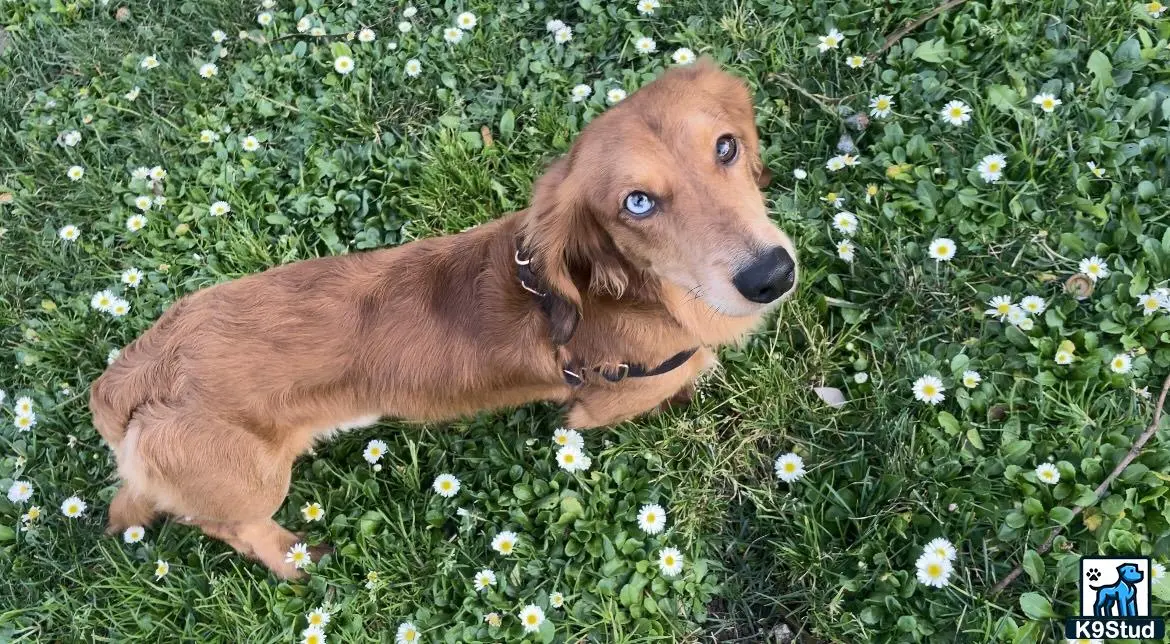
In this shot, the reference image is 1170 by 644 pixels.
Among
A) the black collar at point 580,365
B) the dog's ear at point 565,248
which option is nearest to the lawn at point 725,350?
the black collar at point 580,365

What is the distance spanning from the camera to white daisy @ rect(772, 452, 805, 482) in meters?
3.04

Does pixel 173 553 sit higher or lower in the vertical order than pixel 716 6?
lower

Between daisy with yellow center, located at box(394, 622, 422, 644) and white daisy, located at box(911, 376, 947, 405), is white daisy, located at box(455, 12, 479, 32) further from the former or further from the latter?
daisy with yellow center, located at box(394, 622, 422, 644)

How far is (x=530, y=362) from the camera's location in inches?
107

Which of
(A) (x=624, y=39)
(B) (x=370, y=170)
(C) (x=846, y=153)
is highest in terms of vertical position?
(A) (x=624, y=39)

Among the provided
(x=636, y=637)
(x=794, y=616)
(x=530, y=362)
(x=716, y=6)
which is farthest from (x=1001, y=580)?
(x=716, y=6)

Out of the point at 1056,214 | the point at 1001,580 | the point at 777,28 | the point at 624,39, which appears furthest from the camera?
the point at 624,39

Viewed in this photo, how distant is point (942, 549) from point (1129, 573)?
590mm

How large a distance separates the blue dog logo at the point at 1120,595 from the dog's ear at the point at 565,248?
1966mm

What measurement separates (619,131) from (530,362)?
0.92 m

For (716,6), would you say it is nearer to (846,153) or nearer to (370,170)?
(846,153)

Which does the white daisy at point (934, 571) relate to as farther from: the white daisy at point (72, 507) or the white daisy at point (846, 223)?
the white daisy at point (72, 507)

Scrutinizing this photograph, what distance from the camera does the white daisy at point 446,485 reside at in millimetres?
3270

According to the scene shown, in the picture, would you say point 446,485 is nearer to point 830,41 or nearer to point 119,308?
point 119,308
